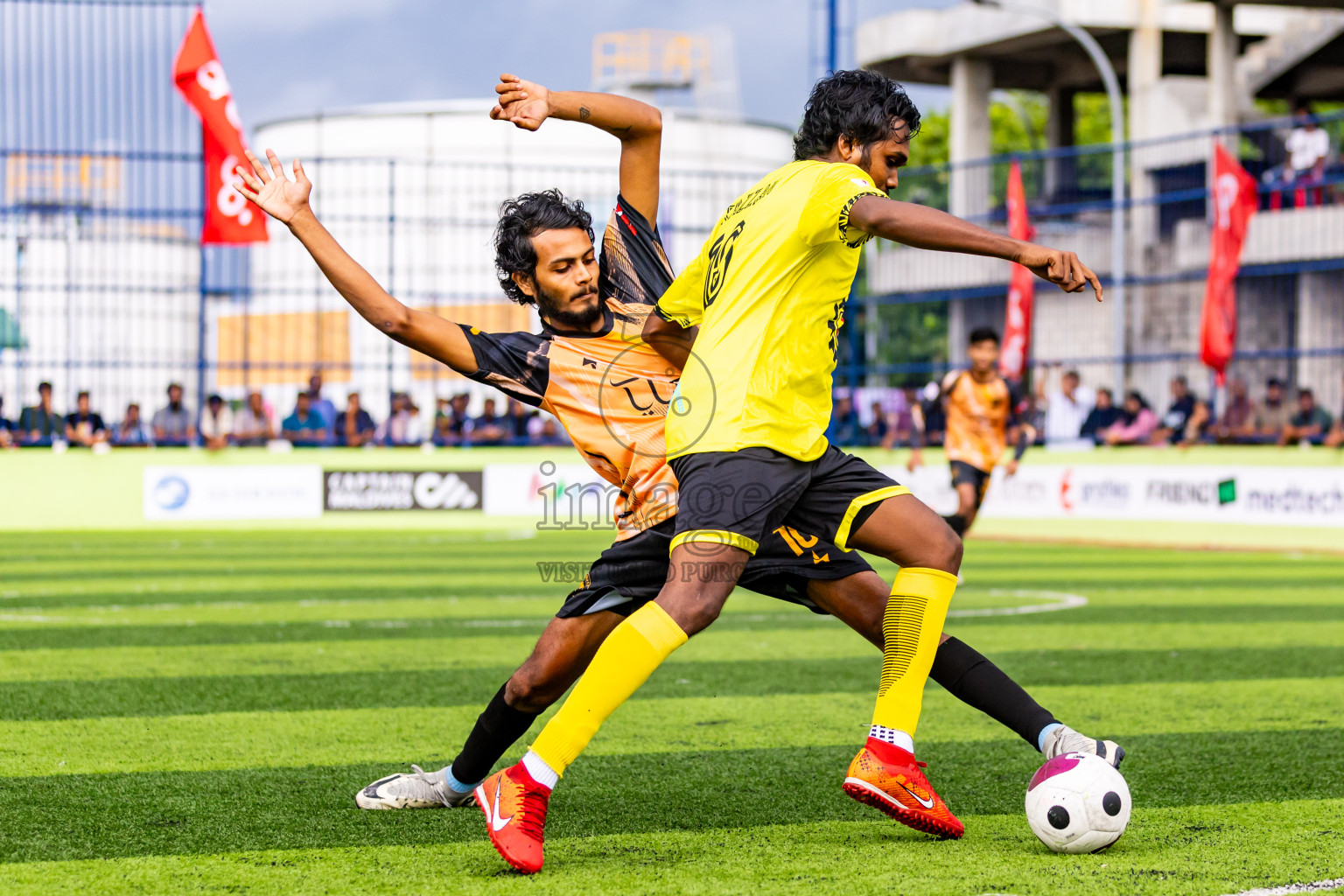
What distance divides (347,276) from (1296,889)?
2.57 meters

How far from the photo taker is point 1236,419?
16406 mm

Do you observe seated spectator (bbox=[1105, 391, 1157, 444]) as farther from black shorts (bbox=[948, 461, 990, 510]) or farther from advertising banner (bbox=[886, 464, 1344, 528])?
black shorts (bbox=[948, 461, 990, 510])

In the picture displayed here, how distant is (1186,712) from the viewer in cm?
600

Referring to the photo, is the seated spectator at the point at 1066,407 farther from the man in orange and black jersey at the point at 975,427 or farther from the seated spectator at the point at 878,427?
the man in orange and black jersey at the point at 975,427

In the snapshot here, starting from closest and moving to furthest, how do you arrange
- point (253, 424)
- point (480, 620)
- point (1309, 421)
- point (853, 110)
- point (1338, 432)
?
1. point (853, 110)
2. point (480, 620)
3. point (1338, 432)
4. point (1309, 421)
5. point (253, 424)

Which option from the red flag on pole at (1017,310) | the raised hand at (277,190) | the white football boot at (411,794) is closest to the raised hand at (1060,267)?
the raised hand at (277,190)

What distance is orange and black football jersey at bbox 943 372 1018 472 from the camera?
40.3 feet

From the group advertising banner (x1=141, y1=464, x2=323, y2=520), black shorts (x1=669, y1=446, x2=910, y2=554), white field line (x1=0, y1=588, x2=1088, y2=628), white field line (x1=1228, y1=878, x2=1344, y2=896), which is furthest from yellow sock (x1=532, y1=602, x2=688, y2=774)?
advertising banner (x1=141, y1=464, x2=323, y2=520)

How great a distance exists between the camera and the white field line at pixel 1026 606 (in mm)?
9680

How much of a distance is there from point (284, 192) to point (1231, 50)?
2698 cm

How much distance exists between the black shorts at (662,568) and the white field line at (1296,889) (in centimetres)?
118

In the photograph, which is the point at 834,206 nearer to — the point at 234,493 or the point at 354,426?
the point at 354,426

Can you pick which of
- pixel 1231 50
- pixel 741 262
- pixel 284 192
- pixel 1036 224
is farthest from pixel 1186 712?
pixel 1231 50

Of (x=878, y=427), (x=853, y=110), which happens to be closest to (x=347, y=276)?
(x=853, y=110)
